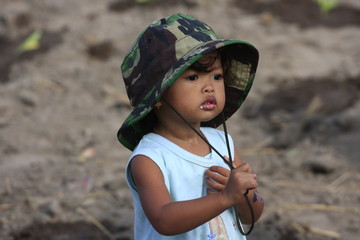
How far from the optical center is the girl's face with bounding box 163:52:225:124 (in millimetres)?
2266

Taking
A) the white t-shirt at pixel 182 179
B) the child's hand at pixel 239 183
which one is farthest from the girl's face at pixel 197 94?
the child's hand at pixel 239 183

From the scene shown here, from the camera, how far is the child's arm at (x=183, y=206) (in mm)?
2109

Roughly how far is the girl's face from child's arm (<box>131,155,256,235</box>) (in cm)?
27

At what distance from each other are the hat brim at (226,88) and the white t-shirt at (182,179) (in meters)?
0.09

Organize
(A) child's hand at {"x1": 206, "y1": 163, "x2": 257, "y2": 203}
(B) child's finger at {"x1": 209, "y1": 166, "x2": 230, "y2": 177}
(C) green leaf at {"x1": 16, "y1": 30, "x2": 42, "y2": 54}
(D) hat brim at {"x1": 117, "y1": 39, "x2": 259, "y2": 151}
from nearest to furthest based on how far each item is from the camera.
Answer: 1. (A) child's hand at {"x1": 206, "y1": 163, "x2": 257, "y2": 203}
2. (D) hat brim at {"x1": 117, "y1": 39, "x2": 259, "y2": 151}
3. (B) child's finger at {"x1": 209, "y1": 166, "x2": 230, "y2": 177}
4. (C) green leaf at {"x1": 16, "y1": 30, "x2": 42, "y2": 54}

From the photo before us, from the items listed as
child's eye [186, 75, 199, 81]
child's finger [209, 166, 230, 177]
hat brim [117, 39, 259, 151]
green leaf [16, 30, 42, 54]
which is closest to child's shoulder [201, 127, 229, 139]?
hat brim [117, 39, 259, 151]

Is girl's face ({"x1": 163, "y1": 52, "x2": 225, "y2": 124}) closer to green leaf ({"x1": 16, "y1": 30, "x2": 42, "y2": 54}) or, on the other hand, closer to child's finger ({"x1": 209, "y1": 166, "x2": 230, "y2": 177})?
child's finger ({"x1": 209, "y1": 166, "x2": 230, "y2": 177})

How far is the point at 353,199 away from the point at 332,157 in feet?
1.73

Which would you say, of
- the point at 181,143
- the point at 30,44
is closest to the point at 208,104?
the point at 181,143

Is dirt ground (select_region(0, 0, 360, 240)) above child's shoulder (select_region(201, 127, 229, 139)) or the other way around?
the other way around

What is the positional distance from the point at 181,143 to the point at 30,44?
14.5ft

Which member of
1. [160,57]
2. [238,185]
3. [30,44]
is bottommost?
[30,44]

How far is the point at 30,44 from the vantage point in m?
6.47

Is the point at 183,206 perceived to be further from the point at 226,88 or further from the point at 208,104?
the point at 226,88
